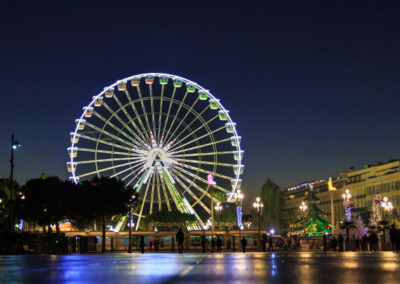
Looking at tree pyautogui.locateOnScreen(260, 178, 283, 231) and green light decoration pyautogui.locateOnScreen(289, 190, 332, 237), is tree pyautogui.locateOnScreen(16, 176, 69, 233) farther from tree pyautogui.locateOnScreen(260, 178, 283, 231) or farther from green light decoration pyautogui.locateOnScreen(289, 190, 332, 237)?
tree pyautogui.locateOnScreen(260, 178, 283, 231)

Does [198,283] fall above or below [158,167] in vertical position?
below

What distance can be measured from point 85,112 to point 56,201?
16482 mm

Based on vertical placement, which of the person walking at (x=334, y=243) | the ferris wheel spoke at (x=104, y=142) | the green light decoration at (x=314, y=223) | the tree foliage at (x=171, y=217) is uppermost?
the ferris wheel spoke at (x=104, y=142)

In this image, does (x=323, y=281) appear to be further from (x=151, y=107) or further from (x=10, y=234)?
(x=151, y=107)

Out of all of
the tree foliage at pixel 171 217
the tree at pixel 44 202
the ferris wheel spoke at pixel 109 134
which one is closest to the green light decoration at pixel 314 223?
the tree foliage at pixel 171 217

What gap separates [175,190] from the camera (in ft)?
234

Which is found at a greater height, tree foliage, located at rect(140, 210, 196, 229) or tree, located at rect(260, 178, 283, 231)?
tree, located at rect(260, 178, 283, 231)

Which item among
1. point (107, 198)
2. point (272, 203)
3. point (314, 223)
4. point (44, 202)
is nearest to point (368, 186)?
point (272, 203)

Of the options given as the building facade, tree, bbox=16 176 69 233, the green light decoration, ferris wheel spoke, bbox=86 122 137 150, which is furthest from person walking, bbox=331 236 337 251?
the building facade

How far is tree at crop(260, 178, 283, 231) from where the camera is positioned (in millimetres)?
160250

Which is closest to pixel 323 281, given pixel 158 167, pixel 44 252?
pixel 44 252

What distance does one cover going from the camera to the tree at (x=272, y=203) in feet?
526

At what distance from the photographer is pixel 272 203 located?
16150 centimetres

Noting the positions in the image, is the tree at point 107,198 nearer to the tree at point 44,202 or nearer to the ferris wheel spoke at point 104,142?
the tree at point 44,202
